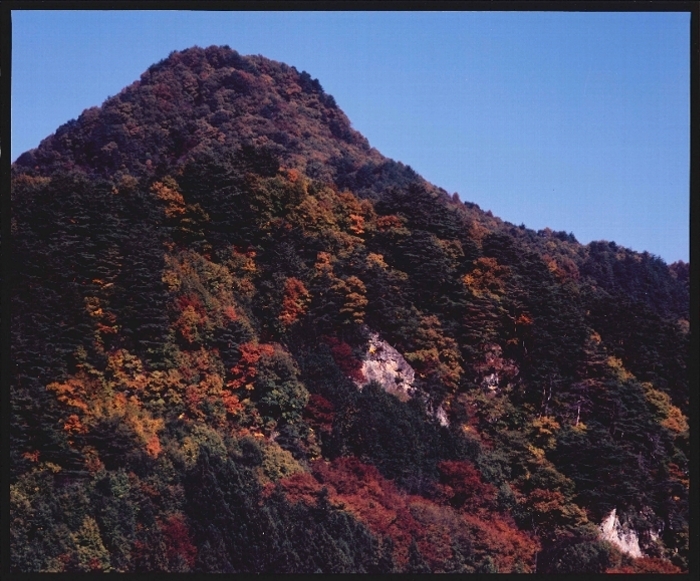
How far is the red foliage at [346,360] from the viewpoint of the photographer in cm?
3092

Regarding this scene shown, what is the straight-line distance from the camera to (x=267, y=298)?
3253 cm

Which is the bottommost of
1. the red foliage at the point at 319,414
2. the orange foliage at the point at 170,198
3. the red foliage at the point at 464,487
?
the red foliage at the point at 464,487

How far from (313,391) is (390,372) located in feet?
12.8

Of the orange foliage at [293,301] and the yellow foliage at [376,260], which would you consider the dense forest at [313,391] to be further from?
the yellow foliage at [376,260]

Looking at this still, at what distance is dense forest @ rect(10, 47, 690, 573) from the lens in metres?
23.1

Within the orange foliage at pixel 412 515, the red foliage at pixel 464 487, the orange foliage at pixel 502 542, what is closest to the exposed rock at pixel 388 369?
the red foliage at pixel 464 487

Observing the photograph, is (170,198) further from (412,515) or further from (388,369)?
(412,515)

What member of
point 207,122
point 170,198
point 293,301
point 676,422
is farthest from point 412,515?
point 207,122

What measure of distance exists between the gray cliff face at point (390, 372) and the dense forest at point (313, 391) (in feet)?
0.58

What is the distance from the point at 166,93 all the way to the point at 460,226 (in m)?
26.4

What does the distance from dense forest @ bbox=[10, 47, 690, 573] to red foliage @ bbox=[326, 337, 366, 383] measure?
90mm

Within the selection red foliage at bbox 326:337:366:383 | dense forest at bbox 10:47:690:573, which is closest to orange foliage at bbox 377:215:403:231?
dense forest at bbox 10:47:690:573

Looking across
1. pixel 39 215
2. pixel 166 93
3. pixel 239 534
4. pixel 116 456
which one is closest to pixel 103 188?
pixel 39 215

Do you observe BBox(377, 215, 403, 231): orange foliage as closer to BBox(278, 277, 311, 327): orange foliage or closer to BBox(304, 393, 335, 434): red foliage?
BBox(278, 277, 311, 327): orange foliage
